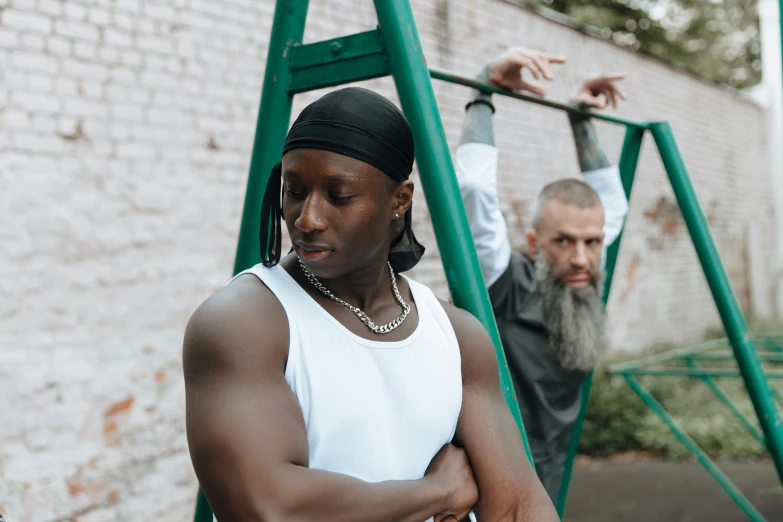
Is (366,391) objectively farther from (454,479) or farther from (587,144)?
(587,144)

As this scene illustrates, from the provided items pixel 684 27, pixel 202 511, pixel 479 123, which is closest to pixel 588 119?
pixel 479 123

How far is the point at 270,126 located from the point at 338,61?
0.21 m

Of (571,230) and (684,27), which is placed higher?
(684,27)

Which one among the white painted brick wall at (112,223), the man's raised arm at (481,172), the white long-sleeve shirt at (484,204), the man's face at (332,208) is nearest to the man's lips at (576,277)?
the white long-sleeve shirt at (484,204)

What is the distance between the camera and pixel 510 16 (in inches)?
254

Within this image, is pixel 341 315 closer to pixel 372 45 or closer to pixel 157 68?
pixel 372 45

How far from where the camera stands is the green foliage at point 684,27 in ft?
46.8

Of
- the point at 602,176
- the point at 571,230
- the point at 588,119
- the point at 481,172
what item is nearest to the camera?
the point at 481,172

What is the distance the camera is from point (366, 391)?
1.33m

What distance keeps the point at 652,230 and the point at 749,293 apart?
3.28 metres

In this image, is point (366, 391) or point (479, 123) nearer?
point (366, 391)

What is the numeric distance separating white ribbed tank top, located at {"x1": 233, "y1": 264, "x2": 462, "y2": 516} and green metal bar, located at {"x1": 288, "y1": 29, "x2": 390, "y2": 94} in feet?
1.74

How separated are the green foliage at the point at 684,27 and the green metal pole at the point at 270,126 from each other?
37.6ft

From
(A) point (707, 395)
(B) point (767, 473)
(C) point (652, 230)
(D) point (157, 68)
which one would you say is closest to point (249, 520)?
(D) point (157, 68)
